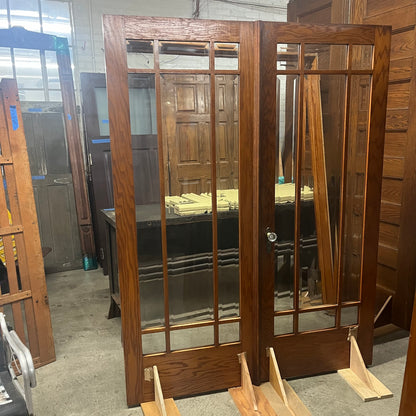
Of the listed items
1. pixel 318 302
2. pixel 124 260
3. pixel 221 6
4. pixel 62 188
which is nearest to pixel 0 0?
pixel 62 188

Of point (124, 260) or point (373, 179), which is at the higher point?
point (373, 179)

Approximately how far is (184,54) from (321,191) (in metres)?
0.97

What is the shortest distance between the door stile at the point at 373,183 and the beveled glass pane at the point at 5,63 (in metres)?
3.40

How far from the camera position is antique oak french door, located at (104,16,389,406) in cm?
178

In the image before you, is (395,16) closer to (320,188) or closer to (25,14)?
(320,188)

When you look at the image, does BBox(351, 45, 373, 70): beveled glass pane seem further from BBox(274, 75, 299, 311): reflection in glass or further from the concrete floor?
the concrete floor

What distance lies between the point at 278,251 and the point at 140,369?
0.90m

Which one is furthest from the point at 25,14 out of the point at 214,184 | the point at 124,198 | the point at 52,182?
the point at 214,184

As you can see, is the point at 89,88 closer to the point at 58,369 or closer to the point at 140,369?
the point at 58,369

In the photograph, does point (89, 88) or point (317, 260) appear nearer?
point (317, 260)

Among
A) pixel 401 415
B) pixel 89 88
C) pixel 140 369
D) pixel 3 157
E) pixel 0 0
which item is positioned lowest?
pixel 140 369

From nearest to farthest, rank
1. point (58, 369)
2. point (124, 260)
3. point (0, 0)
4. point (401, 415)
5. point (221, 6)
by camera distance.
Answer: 1. point (401, 415)
2. point (124, 260)
3. point (58, 369)
4. point (0, 0)
5. point (221, 6)

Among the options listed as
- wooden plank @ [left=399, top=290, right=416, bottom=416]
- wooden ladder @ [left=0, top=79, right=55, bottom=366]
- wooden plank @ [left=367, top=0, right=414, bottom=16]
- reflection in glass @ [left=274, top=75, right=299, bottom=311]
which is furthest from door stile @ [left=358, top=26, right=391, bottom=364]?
wooden ladder @ [left=0, top=79, right=55, bottom=366]

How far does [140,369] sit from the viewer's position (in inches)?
76.6
